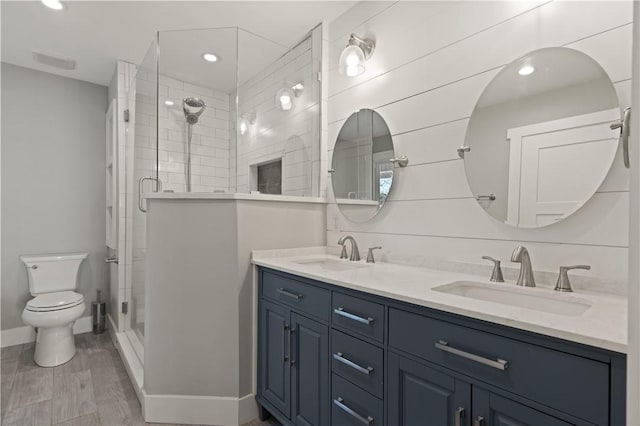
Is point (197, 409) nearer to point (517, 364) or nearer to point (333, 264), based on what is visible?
point (333, 264)

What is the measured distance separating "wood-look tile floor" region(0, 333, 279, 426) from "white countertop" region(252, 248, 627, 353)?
1.13 metres

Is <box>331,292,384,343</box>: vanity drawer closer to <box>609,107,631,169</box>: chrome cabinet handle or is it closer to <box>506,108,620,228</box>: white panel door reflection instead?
<box>506,108,620,228</box>: white panel door reflection

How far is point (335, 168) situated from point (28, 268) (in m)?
2.90

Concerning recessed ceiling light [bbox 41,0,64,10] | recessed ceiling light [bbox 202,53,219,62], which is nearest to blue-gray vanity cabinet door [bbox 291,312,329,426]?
recessed ceiling light [bbox 202,53,219,62]

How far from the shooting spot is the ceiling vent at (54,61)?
284 cm

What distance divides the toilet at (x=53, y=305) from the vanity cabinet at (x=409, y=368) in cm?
185

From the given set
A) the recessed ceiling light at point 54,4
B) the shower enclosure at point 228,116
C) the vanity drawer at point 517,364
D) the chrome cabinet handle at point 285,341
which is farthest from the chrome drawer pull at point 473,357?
the recessed ceiling light at point 54,4

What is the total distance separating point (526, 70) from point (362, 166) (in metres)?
1.01

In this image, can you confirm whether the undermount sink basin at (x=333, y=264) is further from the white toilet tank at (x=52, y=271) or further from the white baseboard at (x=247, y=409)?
the white toilet tank at (x=52, y=271)

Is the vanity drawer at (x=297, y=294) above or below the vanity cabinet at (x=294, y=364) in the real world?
above

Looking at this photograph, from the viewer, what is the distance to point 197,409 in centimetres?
188

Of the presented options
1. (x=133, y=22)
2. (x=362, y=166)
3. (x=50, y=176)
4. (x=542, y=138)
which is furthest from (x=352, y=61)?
(x=50, y=176)

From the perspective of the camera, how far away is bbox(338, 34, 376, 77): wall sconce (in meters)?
2.03

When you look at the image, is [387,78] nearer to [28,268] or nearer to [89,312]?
[28,268]
